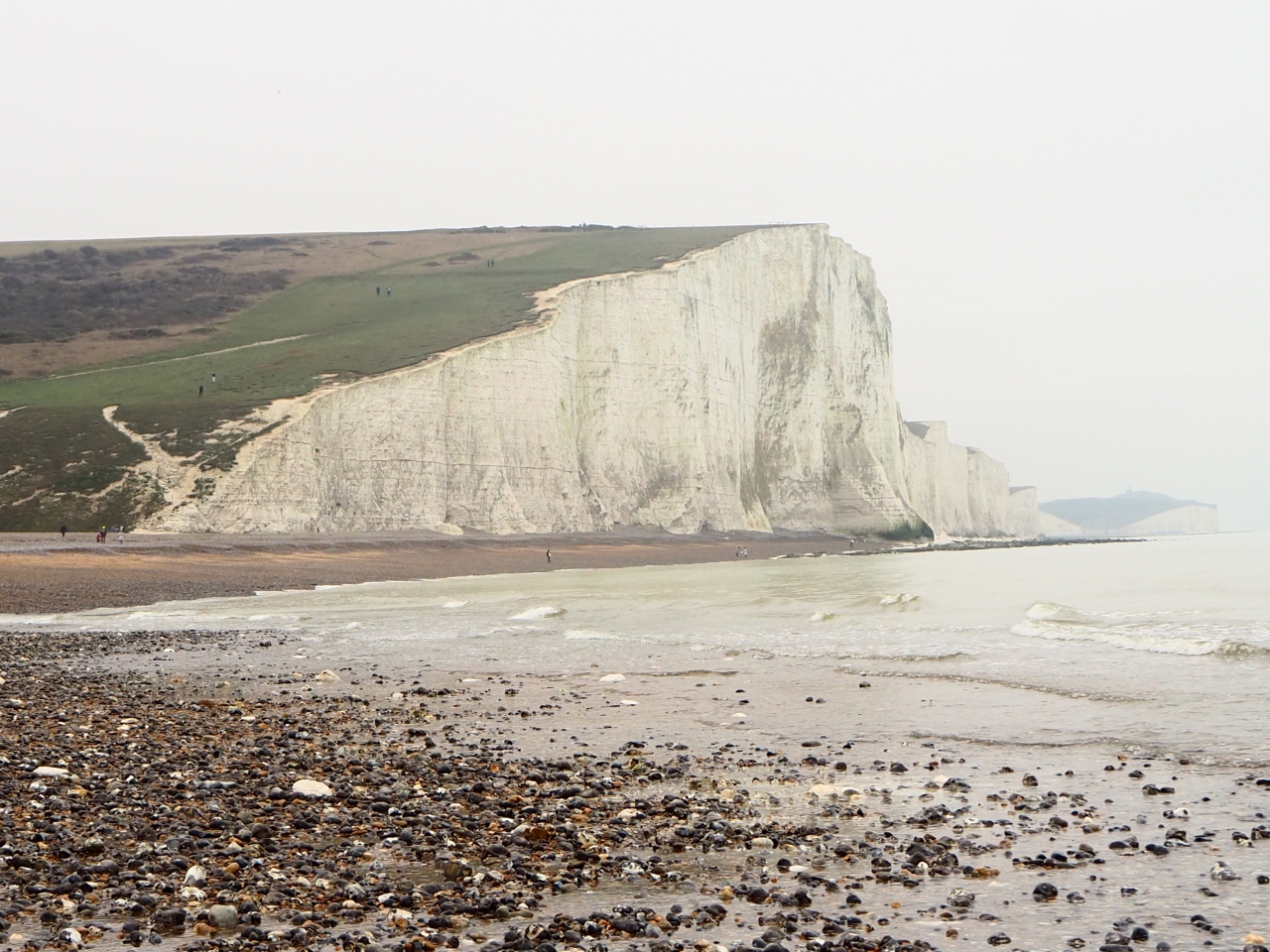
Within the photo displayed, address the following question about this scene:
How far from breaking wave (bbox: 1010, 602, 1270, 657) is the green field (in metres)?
38.1

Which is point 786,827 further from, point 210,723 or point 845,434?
point 845,434

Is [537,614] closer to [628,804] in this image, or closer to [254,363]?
[628,804]

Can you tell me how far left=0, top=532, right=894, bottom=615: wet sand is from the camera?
2764 cm

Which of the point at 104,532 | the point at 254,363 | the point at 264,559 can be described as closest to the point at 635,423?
the point at 254,363

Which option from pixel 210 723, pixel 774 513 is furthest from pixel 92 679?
pixel 774 513

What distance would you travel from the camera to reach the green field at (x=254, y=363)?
155 ft

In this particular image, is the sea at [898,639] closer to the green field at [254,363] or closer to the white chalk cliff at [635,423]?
the white chalk cliff at [635,423]

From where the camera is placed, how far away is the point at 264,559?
38.8 meters

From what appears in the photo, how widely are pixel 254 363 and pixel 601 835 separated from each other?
60515mm

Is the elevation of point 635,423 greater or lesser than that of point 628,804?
greater

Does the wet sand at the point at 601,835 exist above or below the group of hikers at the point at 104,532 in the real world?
below

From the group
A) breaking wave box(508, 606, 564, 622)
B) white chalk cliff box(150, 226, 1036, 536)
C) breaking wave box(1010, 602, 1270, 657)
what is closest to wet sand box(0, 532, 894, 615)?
white chalk cliff box(150, 226, 1036, 536)

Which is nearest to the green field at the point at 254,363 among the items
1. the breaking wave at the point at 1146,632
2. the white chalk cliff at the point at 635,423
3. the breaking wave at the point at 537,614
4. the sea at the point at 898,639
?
the white chalk cliff at the point at 635,423

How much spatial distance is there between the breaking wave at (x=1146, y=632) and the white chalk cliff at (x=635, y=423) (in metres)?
36.1
